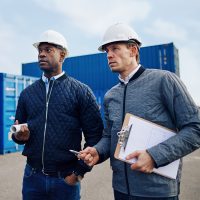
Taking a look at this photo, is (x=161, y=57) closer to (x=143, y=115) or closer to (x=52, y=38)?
(x=52, y=38)

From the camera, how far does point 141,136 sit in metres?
1.67

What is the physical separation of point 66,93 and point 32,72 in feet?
64.1

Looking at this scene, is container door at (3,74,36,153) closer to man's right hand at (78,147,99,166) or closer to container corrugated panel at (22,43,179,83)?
man's right hand at (78,147,99,166)

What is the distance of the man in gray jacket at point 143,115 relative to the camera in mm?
1571

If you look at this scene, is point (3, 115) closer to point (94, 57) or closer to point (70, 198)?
point (70, 198)

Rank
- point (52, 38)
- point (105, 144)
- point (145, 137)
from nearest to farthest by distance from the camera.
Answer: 1. point (145, 137)
2. point (105, 144)
3. point (52, 38)

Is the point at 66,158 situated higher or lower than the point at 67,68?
lower

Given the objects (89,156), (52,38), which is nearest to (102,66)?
(52,38)

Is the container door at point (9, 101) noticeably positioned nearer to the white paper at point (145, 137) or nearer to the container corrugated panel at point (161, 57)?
the white paper at point (145, 137)

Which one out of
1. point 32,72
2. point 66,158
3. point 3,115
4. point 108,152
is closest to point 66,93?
point 66,158

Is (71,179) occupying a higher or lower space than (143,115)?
lower

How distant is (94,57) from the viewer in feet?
59.9

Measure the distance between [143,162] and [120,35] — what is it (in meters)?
0.92

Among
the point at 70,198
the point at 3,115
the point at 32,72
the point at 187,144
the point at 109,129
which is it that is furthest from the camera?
the point at 32,72
